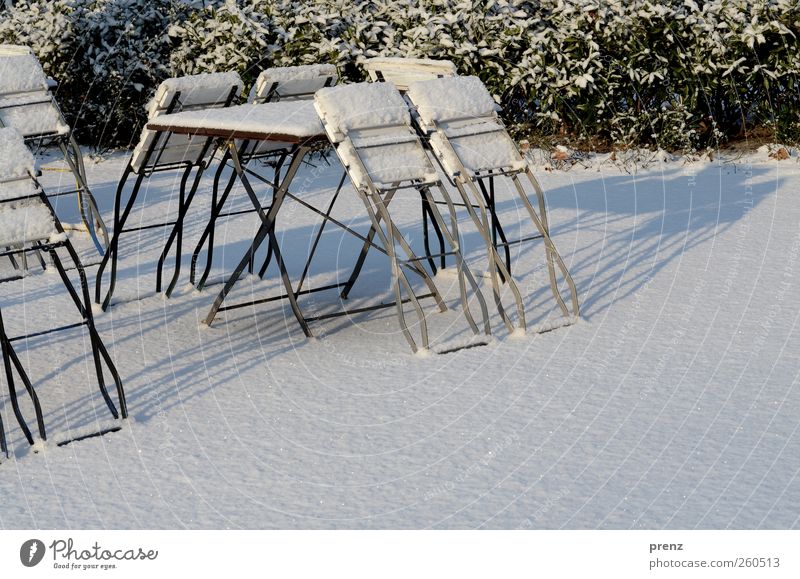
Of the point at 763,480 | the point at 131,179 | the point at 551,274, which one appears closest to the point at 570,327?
the point at 551,274

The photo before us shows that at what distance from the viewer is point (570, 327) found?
825 cm

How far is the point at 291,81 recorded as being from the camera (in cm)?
936

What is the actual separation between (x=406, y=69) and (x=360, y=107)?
1817 millimetres

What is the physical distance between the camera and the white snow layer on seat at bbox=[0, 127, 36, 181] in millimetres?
6531

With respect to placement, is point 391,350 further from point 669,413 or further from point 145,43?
point 145,43

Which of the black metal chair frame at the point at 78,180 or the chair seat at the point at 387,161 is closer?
the chair seat at the point at 387,161

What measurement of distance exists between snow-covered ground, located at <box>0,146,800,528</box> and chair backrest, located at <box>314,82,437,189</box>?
4.03 ft

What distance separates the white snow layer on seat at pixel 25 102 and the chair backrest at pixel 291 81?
2.30 meters

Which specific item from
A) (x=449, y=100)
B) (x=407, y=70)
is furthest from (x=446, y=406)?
(x=407, y=70)

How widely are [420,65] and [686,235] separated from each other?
3167mm

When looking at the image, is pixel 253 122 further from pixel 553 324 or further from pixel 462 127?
pixel 553 324

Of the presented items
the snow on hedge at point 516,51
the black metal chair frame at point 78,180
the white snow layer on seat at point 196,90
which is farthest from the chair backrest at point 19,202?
the snow on hedge at point 516,51

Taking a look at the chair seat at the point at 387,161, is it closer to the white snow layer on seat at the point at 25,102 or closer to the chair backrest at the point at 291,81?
the chair backrest at the point at 291,81

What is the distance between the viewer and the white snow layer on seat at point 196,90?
8.77 meters
